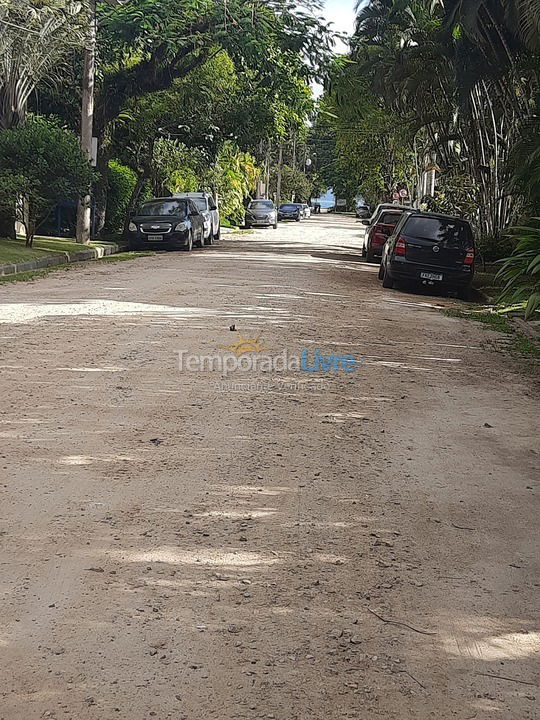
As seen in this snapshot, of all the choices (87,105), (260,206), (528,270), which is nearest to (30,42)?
(87,105)

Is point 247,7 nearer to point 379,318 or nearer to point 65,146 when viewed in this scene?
point 65,146

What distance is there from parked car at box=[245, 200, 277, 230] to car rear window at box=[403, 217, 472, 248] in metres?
37.5

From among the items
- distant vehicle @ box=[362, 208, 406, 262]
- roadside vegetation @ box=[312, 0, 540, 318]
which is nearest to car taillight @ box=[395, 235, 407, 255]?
roadside vegetation @ box=[312, 0, 540, 318]

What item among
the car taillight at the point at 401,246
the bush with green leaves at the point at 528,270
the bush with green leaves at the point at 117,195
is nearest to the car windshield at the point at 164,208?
the bush with green leaves at the point at 117,195

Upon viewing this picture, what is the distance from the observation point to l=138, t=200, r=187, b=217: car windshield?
102 feet

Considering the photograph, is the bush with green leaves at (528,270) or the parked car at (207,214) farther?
the parked car at (207,214)

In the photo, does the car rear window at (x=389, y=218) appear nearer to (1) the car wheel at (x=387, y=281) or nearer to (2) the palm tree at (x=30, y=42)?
(1) the car wheel at (x=387, y=281)

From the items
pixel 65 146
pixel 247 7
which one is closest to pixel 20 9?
pixel 65 146

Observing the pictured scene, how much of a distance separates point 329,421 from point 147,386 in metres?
1.90

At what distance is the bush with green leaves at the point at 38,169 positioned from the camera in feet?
78.9

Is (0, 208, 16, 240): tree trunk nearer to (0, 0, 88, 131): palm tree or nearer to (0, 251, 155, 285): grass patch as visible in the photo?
(0, 0, 88, 131): palm tree

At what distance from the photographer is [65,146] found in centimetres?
2473

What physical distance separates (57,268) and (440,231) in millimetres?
8603

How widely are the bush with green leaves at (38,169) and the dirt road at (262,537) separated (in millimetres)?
13665
